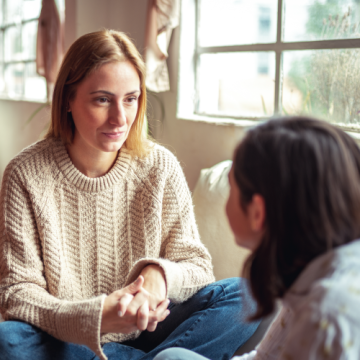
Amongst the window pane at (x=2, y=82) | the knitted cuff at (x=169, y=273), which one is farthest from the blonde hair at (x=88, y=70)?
the window pane at (x=2, y=82)

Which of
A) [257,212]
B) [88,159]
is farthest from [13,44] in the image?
[257,212]

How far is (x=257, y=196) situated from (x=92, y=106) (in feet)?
2.33

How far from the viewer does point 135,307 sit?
1052 mm

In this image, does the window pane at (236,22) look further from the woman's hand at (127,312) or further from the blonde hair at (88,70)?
the woman's hand at (127,312)

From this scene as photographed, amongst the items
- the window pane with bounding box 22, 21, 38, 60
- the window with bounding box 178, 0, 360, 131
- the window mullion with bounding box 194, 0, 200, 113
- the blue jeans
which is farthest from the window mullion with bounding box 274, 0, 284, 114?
the window pane with bounding box 22, 21, 38, 60

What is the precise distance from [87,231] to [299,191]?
0.82 meters

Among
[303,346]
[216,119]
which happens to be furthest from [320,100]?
[303,346]

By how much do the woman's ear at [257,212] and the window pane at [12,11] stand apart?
389 centimetres

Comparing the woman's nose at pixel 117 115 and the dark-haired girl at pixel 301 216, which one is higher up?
the woman's nose at pixel 117 115

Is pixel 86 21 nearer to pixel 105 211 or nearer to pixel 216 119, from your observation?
pixel 216 119

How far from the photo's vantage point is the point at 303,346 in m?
0.54

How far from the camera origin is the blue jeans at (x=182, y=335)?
3.52ft

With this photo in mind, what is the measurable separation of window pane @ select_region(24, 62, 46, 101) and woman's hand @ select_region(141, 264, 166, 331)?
9.78ft

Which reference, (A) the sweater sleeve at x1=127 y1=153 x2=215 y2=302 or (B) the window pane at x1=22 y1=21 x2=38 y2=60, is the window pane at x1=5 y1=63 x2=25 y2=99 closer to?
(B) the window pane at x1=22 y1=21 x2=38 y2=60
